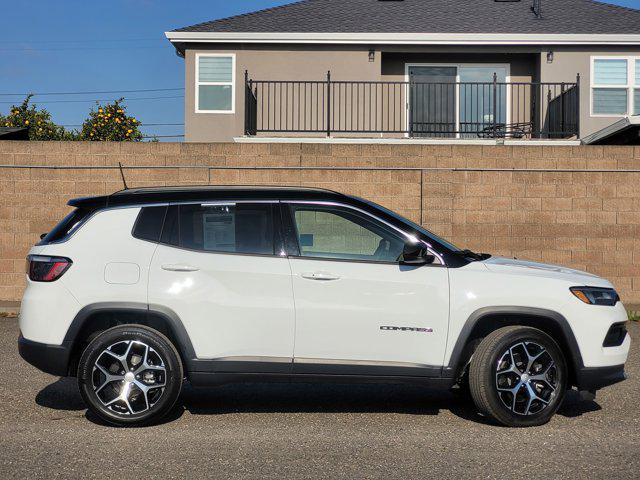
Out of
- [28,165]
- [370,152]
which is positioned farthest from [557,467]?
[28,165]

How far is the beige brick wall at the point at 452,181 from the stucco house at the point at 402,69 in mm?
6024

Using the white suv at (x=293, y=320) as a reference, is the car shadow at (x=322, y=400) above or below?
below

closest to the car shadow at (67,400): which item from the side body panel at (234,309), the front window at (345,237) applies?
the side body panel at (234,309)

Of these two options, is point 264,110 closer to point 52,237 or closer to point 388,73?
point 388,73

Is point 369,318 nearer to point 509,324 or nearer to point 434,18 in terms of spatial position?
point 509,324

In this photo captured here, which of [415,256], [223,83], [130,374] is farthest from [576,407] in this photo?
[223,83]

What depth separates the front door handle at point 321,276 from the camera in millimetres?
5961

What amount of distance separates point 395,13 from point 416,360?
56.2 feet

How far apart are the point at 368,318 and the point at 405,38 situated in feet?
49.1

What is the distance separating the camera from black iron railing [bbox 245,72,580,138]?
18984 mm

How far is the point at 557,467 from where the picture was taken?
5027 mm

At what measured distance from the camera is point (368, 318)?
5941 mm

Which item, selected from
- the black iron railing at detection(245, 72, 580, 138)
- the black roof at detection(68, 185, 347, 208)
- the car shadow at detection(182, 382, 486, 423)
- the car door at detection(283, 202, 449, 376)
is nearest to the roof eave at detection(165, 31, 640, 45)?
the black iron railing at detection(245, 72, 580, 138)

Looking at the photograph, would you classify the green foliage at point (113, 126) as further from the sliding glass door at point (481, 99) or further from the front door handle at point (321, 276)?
the front door handle at point (321, 276)
